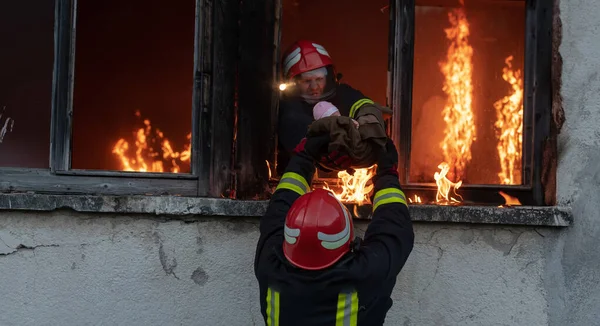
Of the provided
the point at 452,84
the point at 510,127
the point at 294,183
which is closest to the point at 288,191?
the point at 294,183

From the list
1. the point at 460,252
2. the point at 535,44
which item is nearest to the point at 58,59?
the point at 460,252

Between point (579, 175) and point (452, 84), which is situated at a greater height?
point (452, 84)

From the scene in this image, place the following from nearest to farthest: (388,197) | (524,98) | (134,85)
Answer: (388,197) → (524,98) → (134,85)

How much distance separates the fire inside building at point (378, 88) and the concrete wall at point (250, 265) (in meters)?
0.27

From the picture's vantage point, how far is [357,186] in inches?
151

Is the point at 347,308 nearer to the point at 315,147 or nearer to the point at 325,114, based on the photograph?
the point at 315,147

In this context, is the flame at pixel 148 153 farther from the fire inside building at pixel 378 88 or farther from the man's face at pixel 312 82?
the man's face at pixel 312 82

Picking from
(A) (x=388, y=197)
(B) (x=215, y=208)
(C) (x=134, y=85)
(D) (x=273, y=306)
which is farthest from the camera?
(C) (x=134, y=85)

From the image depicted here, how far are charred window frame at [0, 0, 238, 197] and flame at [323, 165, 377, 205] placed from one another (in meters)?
0.74

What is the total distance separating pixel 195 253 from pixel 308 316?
3.80 feet

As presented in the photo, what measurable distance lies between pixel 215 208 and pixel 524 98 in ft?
6.85

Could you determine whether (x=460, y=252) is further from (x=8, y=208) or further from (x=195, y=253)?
(x=8, y=208)

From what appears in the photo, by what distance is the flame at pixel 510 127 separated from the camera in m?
4.54

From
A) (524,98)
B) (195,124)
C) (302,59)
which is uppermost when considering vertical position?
(302,59)
